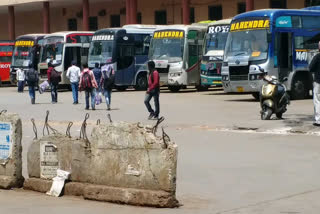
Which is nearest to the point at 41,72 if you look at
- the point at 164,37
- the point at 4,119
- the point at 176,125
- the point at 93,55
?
the point at 93,55

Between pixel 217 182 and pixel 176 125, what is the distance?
8.35m

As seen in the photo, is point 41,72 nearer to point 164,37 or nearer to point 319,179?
point 164,37

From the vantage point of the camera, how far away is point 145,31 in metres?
38.4

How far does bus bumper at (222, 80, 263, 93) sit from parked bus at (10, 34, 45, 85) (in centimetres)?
1691

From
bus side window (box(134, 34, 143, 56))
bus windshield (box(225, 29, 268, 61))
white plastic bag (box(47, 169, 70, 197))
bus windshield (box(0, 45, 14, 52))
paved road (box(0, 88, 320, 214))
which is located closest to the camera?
paved road (box(0, 88, 320, 214))

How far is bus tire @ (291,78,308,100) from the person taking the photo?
87.9 feet

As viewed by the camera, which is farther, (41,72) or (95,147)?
(41,72)

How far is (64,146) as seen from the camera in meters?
9.67

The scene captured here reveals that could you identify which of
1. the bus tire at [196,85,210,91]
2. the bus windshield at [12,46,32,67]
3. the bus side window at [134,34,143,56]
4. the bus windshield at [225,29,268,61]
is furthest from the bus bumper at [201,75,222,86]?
the bus windshield at [12,46,32,67]

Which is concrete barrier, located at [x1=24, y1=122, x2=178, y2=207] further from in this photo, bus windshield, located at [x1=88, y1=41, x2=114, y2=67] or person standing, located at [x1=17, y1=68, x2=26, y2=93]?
person standing, located at [x1=17, y1=68, x2=26, y2=93]

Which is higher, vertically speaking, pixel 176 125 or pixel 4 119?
pixel 4 119

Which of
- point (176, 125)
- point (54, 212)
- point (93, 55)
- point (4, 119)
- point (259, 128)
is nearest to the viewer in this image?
point (54, 212)

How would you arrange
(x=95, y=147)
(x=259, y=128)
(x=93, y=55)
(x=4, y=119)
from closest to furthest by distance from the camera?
(x=95, y=147) < (x=4, y=119) < (x=259, y=128) < (x=93, y=55)

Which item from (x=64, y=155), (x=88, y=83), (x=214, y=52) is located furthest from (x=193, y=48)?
(x=64, y=155)
